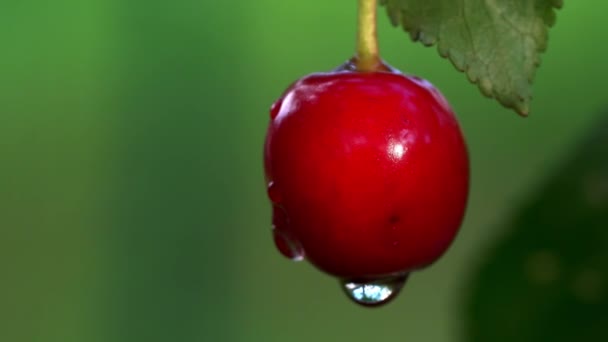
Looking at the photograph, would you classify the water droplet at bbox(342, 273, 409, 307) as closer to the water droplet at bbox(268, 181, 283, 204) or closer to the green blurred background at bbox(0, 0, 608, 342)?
the water droplet at bbox(268, 181, 283, 204)

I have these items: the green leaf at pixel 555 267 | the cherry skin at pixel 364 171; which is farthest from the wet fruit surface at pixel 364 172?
the green leaf at pixel 555 267

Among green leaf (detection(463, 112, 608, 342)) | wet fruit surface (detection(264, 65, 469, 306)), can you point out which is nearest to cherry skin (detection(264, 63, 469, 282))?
wet fruit surface (detection(264, 65, 469, 306))

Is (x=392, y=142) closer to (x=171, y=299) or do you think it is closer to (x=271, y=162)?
(x=271, y=162)

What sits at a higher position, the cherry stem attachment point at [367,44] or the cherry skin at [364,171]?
the cherry stem attachment point at [367,44]

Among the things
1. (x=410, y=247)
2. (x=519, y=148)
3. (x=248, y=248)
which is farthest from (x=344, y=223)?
(x=519, y=148)

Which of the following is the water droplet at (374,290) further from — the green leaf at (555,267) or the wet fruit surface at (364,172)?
the green leaf at (555,267)

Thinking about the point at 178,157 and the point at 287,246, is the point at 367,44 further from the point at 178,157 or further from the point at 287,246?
the point at 178,157
